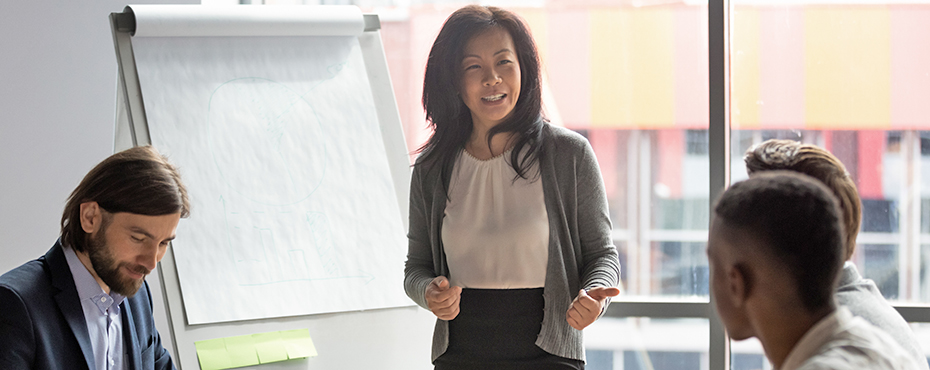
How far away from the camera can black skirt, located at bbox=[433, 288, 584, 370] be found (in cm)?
145

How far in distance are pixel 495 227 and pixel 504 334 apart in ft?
0.76

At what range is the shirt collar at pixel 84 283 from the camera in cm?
127

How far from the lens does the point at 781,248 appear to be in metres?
0.77

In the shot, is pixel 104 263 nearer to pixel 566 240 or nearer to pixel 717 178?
pixel 566 240

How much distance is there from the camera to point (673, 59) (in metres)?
2.50

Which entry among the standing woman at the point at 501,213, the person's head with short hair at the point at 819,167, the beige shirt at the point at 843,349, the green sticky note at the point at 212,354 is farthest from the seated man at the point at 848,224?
the green sticky note at the point at 212,354

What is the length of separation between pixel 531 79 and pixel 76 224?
986 mm

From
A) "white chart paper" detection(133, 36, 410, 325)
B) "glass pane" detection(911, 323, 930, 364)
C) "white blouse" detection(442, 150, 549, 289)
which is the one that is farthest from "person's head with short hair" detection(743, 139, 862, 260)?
"glass pane" detection(911, 323, 930, 364)

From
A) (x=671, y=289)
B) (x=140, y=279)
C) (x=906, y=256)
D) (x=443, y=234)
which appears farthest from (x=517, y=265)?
(x=906, y=256)

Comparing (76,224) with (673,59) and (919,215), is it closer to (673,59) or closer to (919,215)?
(673,59)

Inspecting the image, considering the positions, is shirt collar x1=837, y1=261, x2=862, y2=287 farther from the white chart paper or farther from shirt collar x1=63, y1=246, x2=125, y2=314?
shirt collar x1=63, y1=246, x2=125, y2=314

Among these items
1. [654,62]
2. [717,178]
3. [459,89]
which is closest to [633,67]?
[654,62]

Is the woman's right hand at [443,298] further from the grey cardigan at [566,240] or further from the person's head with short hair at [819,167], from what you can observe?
the person's head with short hair at [819,167]

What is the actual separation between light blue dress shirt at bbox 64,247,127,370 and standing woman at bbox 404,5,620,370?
2.01ft
